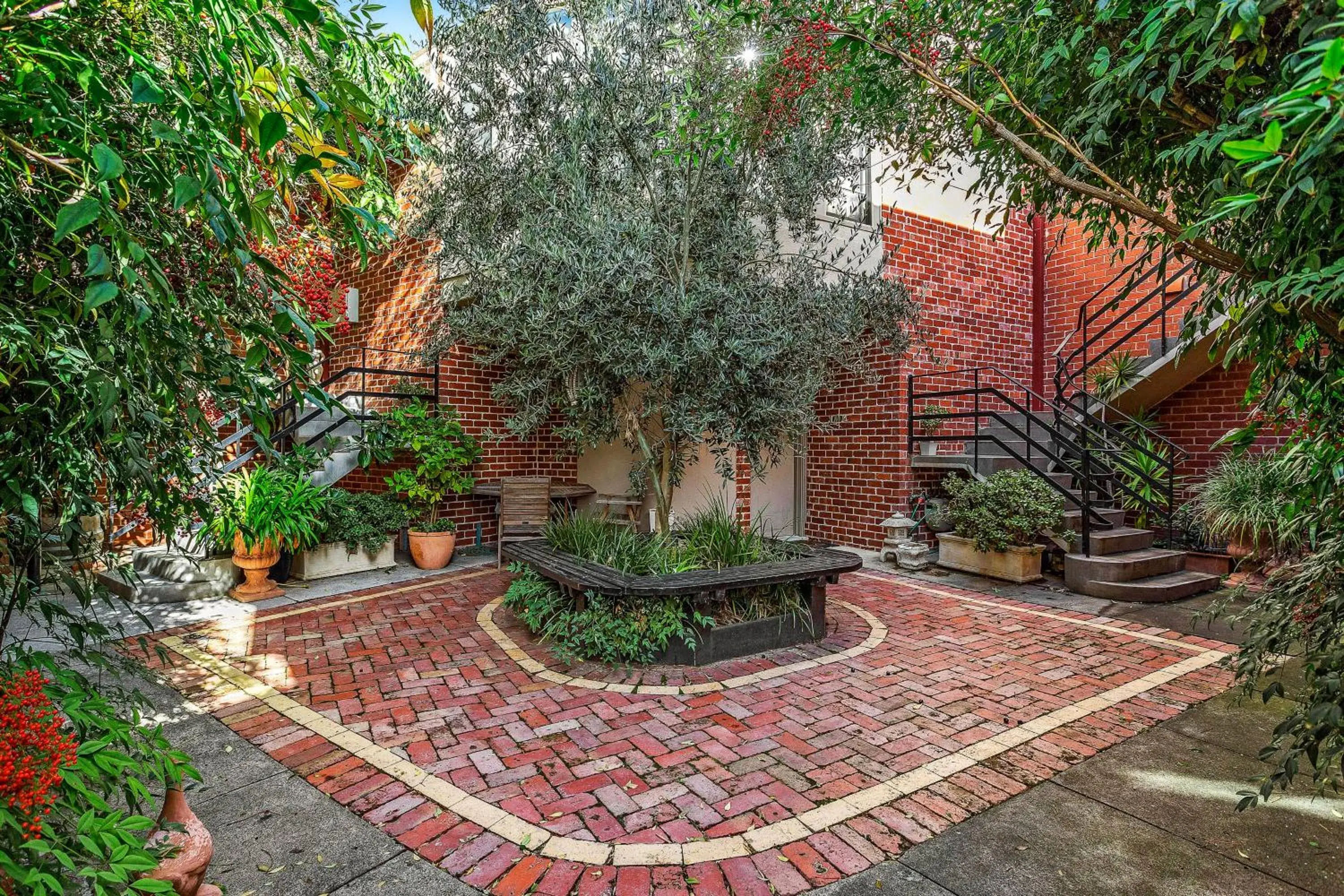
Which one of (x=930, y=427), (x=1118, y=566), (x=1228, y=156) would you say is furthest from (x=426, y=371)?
(x=1118, y=566)

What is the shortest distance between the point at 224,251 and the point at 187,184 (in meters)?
0.50

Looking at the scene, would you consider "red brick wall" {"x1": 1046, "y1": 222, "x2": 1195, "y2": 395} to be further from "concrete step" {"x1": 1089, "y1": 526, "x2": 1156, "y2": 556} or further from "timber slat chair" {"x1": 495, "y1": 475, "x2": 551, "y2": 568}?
"timber slat chair" {"x1": 495, "y1": 475, "x2": 551, "y2": 568}

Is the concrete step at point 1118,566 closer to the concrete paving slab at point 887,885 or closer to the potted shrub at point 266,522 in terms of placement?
the concrete paving slab at point 887,885

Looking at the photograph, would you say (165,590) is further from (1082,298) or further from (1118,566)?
(1082,298)

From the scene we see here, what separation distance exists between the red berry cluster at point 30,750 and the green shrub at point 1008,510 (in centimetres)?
637

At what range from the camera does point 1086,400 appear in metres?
7.11

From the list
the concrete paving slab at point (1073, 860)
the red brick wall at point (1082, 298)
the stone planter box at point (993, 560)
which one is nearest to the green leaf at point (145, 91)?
the concrete paving slab at point (1073, 860)

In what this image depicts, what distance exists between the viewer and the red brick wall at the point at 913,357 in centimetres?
748

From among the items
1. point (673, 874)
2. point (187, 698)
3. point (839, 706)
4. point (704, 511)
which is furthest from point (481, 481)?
point (673, 874)

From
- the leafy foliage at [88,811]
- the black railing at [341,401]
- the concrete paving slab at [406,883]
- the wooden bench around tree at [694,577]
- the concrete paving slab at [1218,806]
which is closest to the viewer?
the leafy foliage at [88,811]

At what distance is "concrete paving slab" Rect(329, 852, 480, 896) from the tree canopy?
2.27m

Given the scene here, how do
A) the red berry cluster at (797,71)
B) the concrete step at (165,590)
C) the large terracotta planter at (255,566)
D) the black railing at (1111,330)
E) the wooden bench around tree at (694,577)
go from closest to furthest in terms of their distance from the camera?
1. the red berry cluster at (797,71)
2. the wooden bench around tree at (694,577)
3. the concrete step at (165,590)
4. the large terracotta planter at (255,566)
5. the black railing at (1111,330)

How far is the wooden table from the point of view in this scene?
22.7 feet

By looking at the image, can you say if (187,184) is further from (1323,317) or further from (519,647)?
(519,647)
